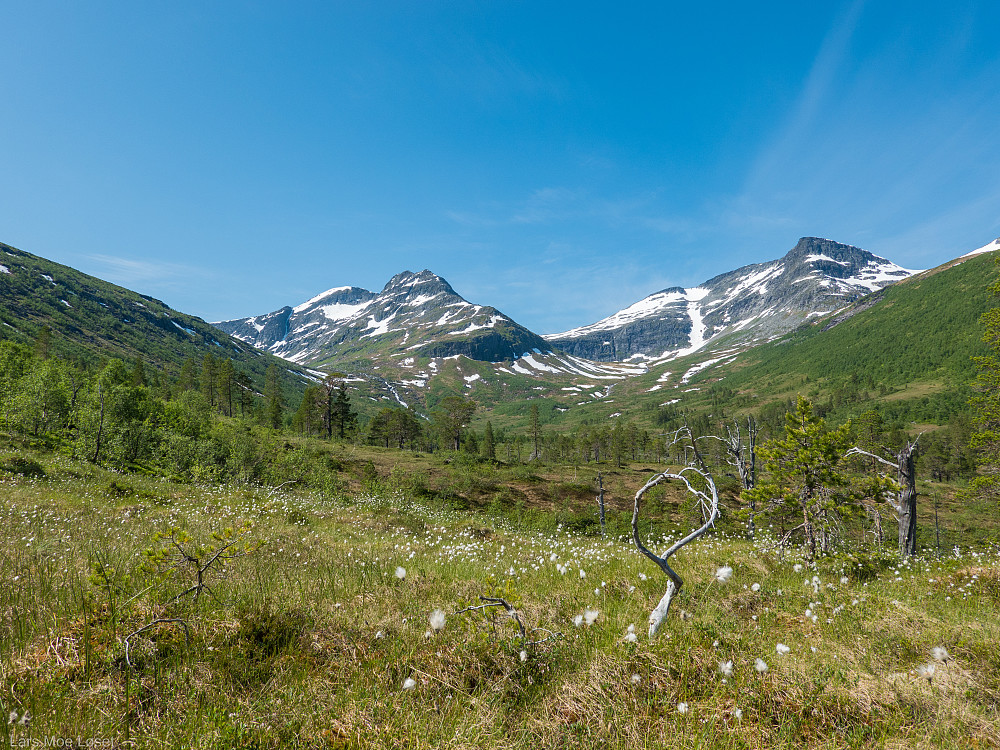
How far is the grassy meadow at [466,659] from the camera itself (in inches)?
106

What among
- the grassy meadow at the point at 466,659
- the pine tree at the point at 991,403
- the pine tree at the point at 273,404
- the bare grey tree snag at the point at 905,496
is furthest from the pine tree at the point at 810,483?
the pine tree at the point at 273,404

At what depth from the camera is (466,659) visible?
137 inches

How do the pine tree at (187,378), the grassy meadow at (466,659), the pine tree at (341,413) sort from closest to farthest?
the grassy meadow at (466,659)
the pine tree at (341,413)
the pine tree at (187,378)

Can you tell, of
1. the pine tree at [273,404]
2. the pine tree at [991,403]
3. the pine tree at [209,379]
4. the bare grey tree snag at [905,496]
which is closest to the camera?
the bare grey tree snag at [905,496]

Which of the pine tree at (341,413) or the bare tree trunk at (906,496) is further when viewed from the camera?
the pine tree at (341,413)

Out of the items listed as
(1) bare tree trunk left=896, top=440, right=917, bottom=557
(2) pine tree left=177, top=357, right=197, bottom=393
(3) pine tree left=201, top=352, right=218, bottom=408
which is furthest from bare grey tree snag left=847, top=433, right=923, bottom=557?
(2) pine tree left=177, top=357, right=197, bottom=393

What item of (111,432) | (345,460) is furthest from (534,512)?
(111,432)

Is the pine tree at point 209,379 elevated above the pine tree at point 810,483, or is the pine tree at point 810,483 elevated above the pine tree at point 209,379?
the pine tree at point 209,379

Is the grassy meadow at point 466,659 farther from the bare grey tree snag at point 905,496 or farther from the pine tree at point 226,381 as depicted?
the pine tree at point 226,381

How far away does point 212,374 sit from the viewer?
82.8 meters

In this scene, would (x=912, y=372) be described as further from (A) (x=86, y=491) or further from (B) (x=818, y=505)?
(A) (x=86, y=491)

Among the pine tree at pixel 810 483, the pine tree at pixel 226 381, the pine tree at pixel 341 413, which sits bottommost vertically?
the pine tree at pixel 341 413

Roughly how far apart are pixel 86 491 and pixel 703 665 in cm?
1931

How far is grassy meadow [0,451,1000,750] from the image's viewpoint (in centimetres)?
271
